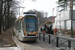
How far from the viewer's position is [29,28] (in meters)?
13.7

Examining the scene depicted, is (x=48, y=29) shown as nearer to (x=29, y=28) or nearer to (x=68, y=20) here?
(x=68, y=20)

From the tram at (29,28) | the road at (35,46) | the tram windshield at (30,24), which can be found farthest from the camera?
the tram windshield at (30,24)

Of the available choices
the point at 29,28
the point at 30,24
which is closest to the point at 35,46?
the point at 29,28

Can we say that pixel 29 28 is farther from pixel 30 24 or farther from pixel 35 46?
pixel 35 46

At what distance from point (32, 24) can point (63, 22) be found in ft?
87.9

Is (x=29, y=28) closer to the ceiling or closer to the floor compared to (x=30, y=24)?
closer to the floor

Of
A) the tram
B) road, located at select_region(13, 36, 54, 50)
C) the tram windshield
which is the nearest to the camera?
road, located at select_region(13, 36, 54, 50)

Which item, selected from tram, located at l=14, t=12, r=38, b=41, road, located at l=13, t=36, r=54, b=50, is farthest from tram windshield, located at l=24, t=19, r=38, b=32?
road, located at l=13, t=36, r=54, b=50

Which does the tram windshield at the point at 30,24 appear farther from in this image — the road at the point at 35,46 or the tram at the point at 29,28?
the road at the point at 35,46

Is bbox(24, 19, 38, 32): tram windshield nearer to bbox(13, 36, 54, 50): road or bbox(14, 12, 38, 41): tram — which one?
bbox(14, 12, 38, 41): tram

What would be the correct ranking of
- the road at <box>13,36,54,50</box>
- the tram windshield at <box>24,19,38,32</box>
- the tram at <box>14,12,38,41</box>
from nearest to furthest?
the road at <box>13,36,54,50</box> < the tram at <box>14,12,38,41</box> < the tram windshield at <box>24,19,38,32</box>

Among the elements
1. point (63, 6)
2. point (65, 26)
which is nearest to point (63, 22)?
point (65, 26)

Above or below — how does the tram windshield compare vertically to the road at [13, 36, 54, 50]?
above

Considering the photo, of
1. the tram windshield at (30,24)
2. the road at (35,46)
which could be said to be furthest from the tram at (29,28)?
the road at (35,46)
